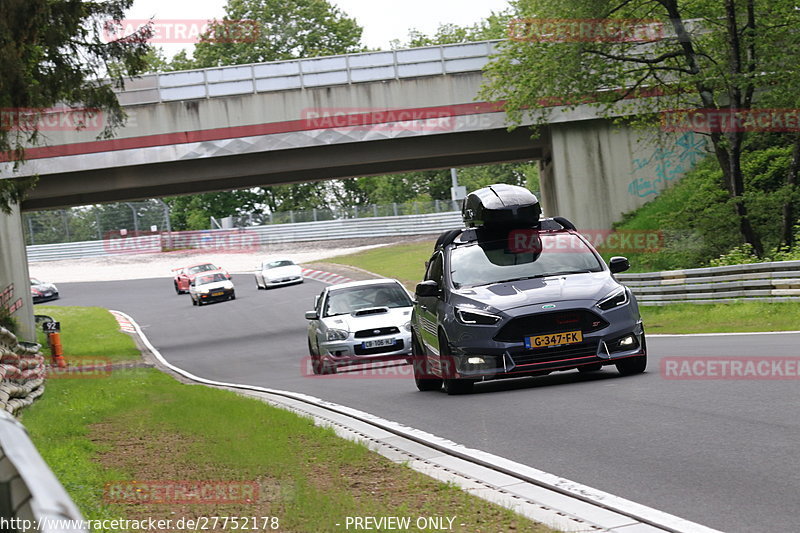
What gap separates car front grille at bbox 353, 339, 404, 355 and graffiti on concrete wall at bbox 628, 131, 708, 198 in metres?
21.4

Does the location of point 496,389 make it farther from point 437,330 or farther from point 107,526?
point 107,526

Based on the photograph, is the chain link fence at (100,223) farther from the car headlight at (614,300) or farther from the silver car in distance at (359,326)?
the car headlight at (614,300)

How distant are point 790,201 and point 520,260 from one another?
18.6 meters

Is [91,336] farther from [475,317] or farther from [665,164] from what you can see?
[475,317]

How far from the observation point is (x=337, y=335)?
63.1 feet

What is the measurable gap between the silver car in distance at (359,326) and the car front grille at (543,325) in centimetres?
694

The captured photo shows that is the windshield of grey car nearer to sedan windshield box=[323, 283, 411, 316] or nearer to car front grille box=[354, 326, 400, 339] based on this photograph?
sedan windshield box=[323, 283, 411, 316]

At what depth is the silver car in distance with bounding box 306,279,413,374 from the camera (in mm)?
19047

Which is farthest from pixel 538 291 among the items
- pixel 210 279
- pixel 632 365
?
pixel 210 279

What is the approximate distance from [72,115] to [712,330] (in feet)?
70.7

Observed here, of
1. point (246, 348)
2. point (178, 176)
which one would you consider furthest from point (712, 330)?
point (178, 176)

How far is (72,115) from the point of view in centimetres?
3422

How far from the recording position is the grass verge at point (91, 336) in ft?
115

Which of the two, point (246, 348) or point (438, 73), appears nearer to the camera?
point (246, 348)
